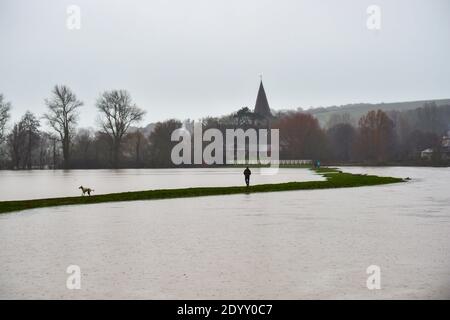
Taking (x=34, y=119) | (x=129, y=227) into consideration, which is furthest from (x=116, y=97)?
(x=129, y=227)

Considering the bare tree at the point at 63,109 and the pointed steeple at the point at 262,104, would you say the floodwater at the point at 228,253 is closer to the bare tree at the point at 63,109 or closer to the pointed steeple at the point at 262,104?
the bare tree at the point at 63,109

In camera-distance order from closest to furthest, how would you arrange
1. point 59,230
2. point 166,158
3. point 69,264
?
point 69,264, point 59,230, point 166,158

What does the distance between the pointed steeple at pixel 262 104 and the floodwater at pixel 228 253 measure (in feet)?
469

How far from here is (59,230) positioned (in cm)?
1673

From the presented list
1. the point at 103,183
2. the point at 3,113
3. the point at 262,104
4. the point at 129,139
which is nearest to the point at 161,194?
the point at 103,183

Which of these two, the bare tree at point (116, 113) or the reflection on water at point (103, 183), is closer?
the reflection on water at point (103, 183)

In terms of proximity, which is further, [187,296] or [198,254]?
[198,254]

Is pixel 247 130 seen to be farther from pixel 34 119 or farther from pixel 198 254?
pixel 198 254

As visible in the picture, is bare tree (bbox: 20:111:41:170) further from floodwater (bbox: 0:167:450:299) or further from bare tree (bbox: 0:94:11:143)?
floodwater (bbox: 0:167:450:299)

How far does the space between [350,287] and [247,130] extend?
131782 millimetres

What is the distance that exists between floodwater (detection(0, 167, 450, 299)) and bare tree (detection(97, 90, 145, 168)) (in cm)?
8160

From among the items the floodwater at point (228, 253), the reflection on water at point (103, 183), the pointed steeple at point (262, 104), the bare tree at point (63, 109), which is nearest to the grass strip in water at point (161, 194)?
the floodwater at point (228, 253)

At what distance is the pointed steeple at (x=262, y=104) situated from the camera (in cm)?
16445

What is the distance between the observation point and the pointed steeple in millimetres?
164450
